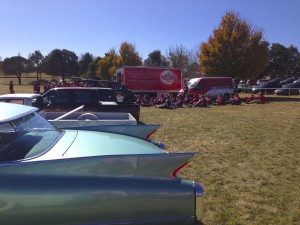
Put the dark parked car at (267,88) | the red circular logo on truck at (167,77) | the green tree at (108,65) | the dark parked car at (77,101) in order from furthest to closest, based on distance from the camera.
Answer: the green tree at (108,65)
the dark parked car at (267,88)
the red circular logo on truck at (167,77)
the dark parked car at (77,101)

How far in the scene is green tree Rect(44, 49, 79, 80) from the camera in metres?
69.1

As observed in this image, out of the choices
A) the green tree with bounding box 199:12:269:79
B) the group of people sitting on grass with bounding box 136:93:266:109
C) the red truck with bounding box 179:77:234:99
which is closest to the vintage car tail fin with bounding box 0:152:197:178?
the group of people sitting on grass with bounding box 136:93:266:109

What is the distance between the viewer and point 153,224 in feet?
8.13

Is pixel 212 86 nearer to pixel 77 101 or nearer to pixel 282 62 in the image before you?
pixel 77 101

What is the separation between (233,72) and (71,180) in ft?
104

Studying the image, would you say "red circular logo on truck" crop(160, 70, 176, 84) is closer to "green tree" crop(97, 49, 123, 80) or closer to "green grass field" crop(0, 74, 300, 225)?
"green grass field" crop(0, 74, 300, 225)

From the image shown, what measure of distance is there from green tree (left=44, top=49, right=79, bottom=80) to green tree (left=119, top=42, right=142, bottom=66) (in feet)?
62.6

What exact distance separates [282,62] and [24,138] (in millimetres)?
73147

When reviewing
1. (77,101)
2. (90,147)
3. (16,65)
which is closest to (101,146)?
(90,147)

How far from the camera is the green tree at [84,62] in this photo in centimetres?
7469

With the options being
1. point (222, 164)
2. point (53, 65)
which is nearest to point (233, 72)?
point (222, 164)

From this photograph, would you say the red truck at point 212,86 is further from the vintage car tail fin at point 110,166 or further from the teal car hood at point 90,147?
the vintage car tail fin at point 110,166

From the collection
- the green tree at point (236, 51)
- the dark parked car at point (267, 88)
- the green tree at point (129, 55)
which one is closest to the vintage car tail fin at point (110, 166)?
the green tree at point (236, 51)

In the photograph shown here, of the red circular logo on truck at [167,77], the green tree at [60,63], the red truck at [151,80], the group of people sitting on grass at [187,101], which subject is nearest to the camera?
the group of people sitting on grass at [187,101]
